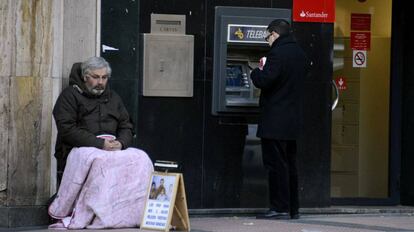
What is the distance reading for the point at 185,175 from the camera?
8.57 meters

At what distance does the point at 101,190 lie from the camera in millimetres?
7285

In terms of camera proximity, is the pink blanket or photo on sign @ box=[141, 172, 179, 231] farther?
the pink blanket

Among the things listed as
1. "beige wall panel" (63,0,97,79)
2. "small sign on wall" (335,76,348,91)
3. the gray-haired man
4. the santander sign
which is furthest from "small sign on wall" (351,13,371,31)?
the gray-haired man

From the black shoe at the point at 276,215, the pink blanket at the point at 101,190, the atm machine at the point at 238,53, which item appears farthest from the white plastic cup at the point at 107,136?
the black shoe at the point at 276,215

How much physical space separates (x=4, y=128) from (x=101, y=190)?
1052mm

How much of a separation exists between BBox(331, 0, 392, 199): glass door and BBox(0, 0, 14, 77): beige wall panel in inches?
135

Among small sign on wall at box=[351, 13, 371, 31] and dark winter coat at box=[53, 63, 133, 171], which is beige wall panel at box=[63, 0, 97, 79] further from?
small sign on wall at box=[351, 13, 371, 31]

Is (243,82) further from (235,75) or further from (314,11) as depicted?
(314,11)

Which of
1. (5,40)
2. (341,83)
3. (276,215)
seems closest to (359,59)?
(341,83)

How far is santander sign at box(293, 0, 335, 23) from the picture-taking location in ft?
28.8

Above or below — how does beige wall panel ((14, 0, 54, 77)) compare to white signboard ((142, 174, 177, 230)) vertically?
above

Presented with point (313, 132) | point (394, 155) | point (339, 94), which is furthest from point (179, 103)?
point (394, 155)

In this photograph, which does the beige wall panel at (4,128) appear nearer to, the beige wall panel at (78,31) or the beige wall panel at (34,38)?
the beige wall panel at (34,38)

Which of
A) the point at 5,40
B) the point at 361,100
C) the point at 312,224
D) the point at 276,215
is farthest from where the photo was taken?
the point at 361,100
